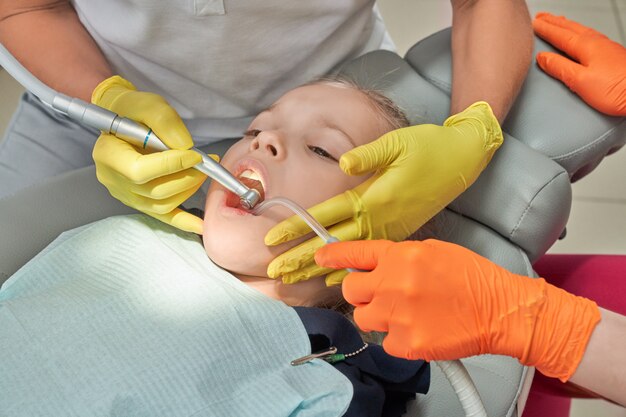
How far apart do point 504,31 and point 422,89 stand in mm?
221

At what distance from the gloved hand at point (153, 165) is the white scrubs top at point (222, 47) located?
181mm

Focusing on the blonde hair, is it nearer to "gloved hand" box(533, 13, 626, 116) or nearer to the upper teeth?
the upper teeth

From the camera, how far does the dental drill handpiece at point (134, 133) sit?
1.21 m

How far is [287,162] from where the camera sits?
1316mm

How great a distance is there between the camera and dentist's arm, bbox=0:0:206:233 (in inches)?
50.1

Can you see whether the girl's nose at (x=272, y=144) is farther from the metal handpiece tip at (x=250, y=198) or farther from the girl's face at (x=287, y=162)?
the metal handpiece tip at (x=250, y=198)

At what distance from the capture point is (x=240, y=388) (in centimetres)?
114

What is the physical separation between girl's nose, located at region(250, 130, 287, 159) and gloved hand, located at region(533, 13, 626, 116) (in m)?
0.71

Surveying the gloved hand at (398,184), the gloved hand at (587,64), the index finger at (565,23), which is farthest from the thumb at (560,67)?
the gloved hand at (398,184)

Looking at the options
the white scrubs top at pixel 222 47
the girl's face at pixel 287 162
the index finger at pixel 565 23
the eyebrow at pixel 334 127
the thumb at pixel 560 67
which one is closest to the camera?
the girl's face at pixel 287 162

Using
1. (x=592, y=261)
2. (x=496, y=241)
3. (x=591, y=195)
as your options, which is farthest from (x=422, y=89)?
(x=591, y=195)

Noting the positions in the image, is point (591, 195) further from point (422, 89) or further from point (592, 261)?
point (422, 89)

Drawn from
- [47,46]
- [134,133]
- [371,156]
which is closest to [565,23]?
[371,156]

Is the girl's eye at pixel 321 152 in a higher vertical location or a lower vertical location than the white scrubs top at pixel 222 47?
lower
